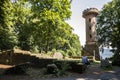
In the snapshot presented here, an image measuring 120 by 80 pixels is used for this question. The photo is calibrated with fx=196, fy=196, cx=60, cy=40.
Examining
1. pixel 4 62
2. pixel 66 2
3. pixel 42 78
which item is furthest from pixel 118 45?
pixel 42 78

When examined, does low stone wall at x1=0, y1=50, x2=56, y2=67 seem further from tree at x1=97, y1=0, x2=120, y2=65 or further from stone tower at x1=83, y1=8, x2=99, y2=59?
stone tower at x1=83, y1=8, x2=99, y2=59

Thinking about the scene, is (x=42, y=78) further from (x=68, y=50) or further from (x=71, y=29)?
(x=68, y=50)

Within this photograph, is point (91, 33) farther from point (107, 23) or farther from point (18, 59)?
point (18, 59)

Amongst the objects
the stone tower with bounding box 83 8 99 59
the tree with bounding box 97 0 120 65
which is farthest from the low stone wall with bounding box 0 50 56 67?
the stone tower with bounding box 83 8 99 59

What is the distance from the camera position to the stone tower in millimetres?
55044

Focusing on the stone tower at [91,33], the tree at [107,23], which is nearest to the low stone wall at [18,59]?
the tree at [107,23]

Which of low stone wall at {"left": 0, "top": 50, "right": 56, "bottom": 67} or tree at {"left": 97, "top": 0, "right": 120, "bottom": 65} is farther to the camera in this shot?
tree at {"left": 97, "top": 0, "right": 120, "bottom": 65}

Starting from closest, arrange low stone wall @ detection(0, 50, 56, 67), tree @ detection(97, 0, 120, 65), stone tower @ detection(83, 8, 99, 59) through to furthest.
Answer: low stone wall @ detection(0, 50, 56, 67), tree @ detection(97, 0, 120, 65), stone tower @ detection(83, 8, 99, 59)

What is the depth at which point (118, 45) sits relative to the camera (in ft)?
129

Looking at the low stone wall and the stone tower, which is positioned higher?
the stone tower

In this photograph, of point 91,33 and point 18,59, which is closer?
point 18,59

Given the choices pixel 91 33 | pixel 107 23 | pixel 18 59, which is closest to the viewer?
pixel 18 59

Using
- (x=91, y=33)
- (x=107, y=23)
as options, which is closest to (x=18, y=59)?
(x=107, y=23)

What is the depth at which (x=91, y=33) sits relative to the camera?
5666 centimetres
